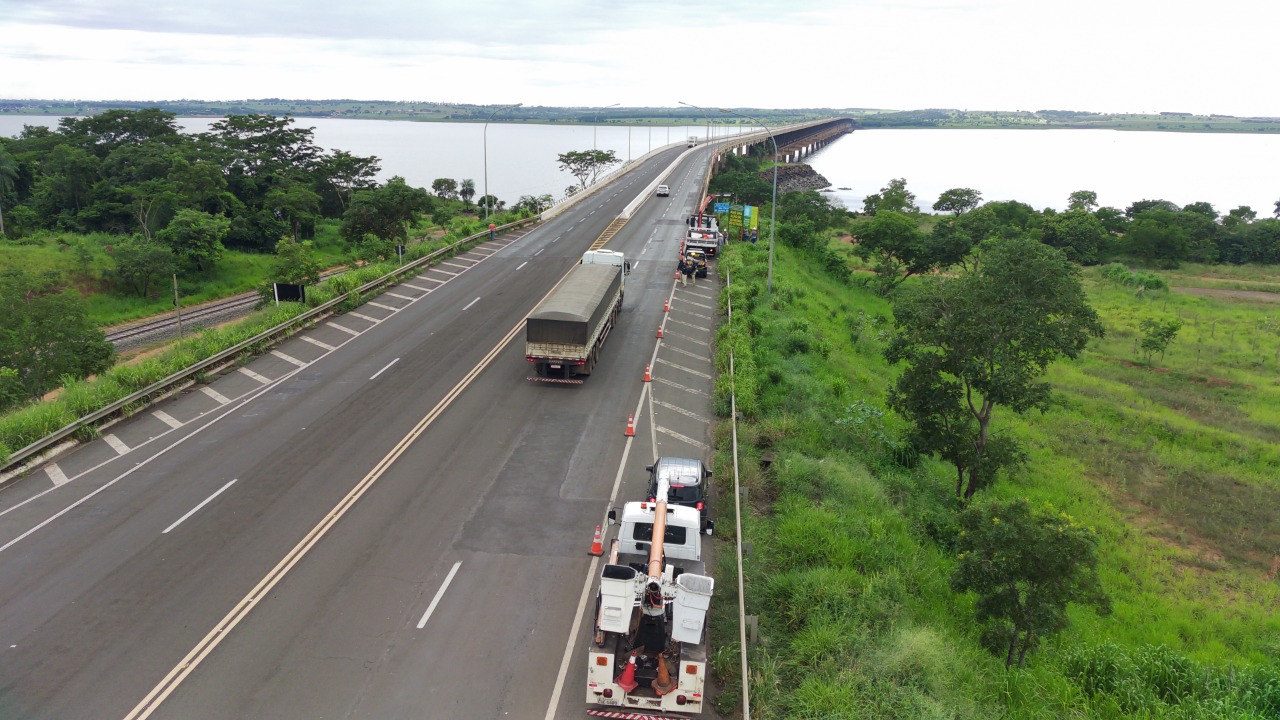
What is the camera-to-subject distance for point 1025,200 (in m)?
140

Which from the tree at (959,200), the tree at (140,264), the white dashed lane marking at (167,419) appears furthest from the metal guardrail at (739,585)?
the tree at (959,200)

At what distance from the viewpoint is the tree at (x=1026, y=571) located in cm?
1334

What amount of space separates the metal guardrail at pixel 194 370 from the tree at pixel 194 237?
3088cm

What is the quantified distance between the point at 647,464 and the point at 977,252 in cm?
4315

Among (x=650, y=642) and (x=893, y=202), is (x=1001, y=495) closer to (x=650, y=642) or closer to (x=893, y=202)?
(x=650, y=642)

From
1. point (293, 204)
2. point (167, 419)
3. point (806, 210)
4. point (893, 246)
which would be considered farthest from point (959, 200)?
point (167, 419)

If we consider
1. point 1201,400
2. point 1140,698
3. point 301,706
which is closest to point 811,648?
point 1140,698

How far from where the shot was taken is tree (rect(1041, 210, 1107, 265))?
72.8 m

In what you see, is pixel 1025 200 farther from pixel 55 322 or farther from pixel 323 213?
pixel 55 322

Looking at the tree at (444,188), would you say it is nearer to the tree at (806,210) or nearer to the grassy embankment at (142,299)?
the grassy embankment at (142,299)

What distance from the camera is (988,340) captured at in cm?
2111

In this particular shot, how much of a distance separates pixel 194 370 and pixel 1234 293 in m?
71.7

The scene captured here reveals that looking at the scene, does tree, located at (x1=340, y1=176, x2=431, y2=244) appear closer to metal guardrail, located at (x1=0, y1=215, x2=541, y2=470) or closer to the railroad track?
the railroad track

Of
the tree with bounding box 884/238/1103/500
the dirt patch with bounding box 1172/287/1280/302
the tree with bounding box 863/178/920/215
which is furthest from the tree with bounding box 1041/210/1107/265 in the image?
the tree with bounding box 884/238/1103/500
